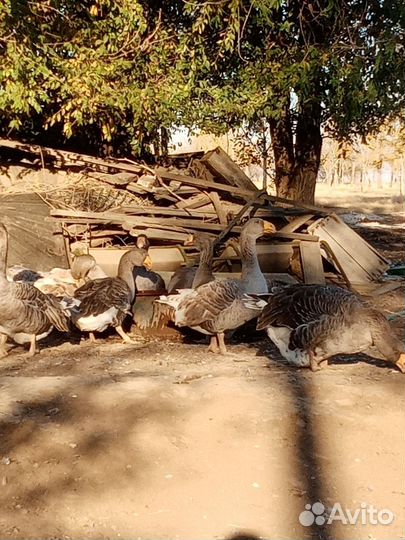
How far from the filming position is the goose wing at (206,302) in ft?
25.7

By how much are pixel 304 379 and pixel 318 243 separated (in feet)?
20.0

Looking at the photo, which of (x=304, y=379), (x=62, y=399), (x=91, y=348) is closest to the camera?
(x=62, y=399)

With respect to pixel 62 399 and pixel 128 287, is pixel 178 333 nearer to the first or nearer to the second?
pixel 128 287

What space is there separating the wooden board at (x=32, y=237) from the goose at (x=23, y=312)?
346 cm

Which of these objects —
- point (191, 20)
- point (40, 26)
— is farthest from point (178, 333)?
point (191, 20)

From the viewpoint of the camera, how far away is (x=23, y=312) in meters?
7.59

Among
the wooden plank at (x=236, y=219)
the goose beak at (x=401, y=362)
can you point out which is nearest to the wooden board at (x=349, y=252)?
the wooden plank at (x=236, y=219)

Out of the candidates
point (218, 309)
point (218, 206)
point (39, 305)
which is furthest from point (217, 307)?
point (218, 206)

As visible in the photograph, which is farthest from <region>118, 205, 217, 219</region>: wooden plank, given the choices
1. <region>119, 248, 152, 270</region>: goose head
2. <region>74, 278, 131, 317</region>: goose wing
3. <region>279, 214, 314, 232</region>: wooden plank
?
<region>74, 278, 131, 317</region>: goose wing

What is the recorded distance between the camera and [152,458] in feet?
14.4

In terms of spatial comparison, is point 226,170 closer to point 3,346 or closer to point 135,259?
point 135,259

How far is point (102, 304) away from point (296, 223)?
17.1 ft

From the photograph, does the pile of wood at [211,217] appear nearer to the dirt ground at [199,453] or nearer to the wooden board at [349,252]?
the wooden board at [349,252]

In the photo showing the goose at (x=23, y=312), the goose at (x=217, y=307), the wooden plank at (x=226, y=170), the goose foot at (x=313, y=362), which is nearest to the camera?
the goose foot at (x=313, y=362)
